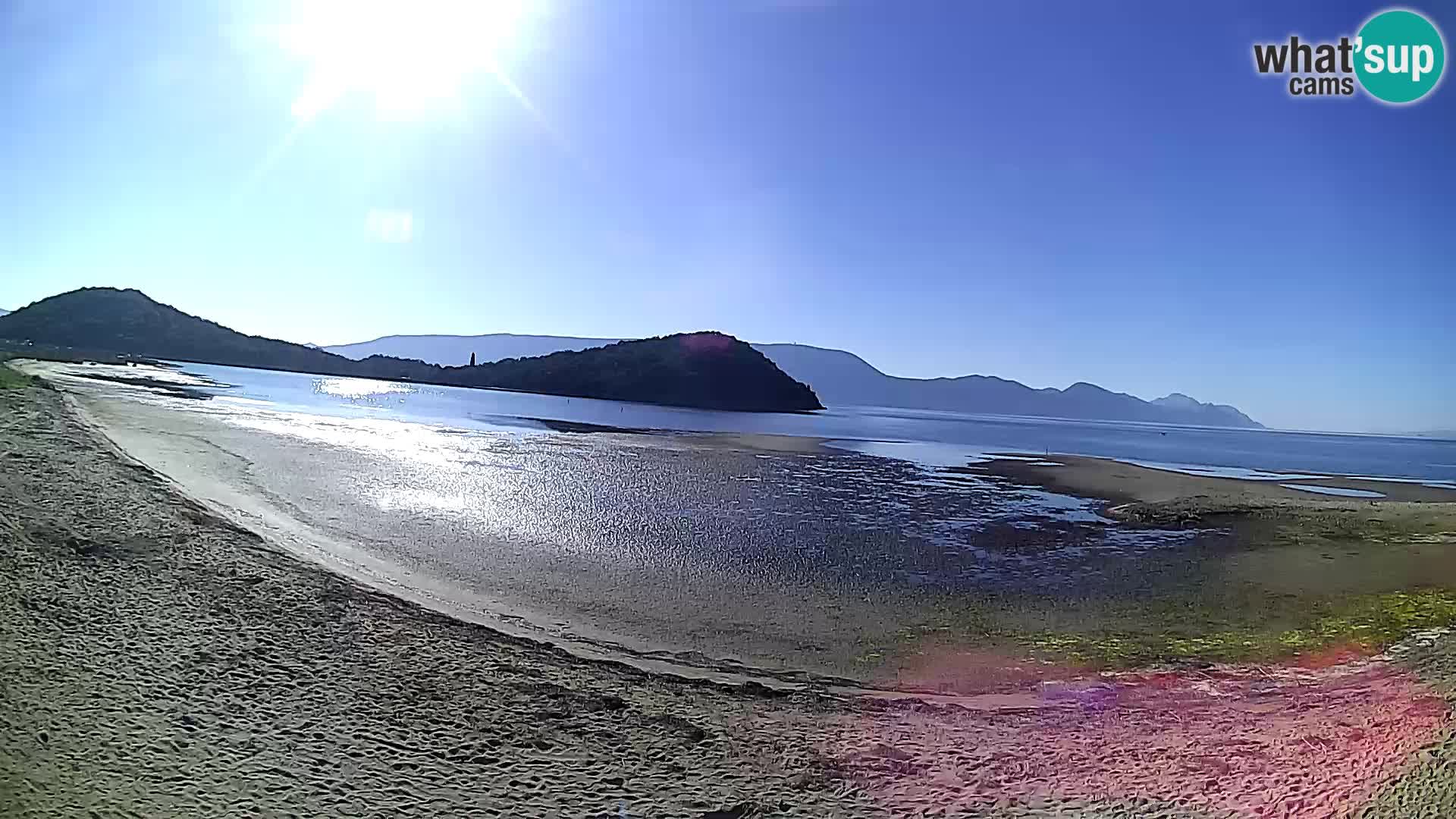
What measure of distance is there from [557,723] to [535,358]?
16222cm

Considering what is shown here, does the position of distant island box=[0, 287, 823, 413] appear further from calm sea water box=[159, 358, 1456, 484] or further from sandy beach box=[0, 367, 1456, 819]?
sandy beach box=[0, 367, 1456, 819]

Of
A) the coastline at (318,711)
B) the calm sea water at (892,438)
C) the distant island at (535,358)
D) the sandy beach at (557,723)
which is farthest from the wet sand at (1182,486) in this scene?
the distant island at (535,358)

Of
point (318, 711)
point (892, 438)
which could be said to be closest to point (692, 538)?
point (318, 711)

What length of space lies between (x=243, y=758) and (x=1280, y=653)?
44.4ft

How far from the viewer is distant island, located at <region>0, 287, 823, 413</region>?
137 metres

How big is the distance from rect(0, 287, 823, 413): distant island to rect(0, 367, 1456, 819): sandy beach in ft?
389

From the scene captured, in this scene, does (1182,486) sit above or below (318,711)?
above

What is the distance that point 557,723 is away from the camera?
25.0 feet

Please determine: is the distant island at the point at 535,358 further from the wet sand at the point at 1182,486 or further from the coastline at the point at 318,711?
the coastline at the point at 318,711

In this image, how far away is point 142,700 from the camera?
6.95 m

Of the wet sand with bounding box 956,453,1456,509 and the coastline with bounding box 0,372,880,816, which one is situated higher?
the wet sand with bounding box 956,453,1456,509

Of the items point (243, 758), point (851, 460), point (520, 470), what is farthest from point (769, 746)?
point (851, 460)

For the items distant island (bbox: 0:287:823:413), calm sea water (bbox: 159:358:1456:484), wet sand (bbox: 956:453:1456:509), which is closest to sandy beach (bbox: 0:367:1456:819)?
wet sand (bbox: 956:453:1456:509)

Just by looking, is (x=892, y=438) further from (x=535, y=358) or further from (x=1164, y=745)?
(x=535, y=358)
